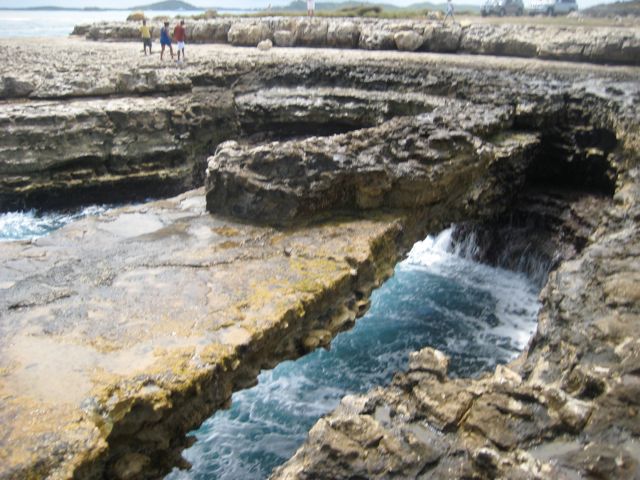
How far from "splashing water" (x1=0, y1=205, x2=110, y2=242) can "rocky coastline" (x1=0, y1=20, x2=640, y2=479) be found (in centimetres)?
35

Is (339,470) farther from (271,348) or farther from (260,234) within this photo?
(260,234)

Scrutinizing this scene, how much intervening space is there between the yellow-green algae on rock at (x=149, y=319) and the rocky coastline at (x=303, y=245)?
3 centimetres

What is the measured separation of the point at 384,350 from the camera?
29.5 ft

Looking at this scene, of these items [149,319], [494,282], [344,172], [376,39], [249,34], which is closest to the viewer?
[149,319]

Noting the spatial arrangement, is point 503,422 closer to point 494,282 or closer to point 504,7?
point 494,282

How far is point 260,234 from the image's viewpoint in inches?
307

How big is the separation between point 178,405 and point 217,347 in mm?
656

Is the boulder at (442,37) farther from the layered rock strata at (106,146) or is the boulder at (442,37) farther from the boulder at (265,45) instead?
the layered rock strata at (106,146)

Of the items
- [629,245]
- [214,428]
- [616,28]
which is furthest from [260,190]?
[616,28]

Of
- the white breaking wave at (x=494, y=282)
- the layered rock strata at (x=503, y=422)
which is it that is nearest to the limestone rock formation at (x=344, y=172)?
the white breaking wave at (x=494, y=282)

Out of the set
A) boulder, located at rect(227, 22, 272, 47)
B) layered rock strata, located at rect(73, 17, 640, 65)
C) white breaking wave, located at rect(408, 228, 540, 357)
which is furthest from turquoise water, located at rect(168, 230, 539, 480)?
boulder, located at rect(227, 22, 272, 47)

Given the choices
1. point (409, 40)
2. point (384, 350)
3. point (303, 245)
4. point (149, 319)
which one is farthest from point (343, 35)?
point (149, 319)

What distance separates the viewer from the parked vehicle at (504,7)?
71.7 ft

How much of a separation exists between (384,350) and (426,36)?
12860mm
